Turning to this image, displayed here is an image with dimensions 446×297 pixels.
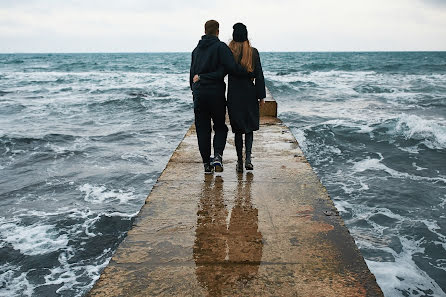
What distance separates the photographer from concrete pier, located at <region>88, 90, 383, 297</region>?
214 cm

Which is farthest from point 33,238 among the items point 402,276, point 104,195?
point 402,276

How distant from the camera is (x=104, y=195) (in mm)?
6293

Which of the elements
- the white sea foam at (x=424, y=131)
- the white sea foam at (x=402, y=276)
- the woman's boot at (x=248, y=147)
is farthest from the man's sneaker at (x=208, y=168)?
the white sea foam at (x=424, y=131)

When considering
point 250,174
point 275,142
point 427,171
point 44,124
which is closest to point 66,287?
point 250,174

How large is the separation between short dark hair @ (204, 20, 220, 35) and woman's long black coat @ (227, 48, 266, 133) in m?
0.45

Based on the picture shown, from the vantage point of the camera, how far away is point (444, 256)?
177 inches

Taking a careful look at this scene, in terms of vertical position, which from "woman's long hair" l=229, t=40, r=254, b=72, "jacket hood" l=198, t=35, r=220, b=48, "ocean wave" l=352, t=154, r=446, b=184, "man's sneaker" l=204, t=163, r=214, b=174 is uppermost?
"jacket hood" l=198, t=35, r=220, b=48

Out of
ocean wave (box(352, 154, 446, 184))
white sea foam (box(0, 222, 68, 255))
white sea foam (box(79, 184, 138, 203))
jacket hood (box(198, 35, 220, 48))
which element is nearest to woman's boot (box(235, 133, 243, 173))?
jacket hood (box(198, 35, 220, 48))

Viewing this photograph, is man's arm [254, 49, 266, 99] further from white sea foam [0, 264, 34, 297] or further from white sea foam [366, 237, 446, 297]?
white sea foam [0, 264, 34, 297]

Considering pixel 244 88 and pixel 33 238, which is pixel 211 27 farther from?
pixel 33 238

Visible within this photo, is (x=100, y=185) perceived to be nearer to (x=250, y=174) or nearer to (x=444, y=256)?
(x=250, y=174)

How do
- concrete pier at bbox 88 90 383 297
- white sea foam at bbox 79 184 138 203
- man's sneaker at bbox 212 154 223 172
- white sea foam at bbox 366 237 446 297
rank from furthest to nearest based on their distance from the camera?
white sea foam at bbox 79 184 138 203, man's sneaker at bbox 212 154 223 172, white sea foam at bbox 366 237 446 297, concrete pier at bbox 88 90 383 297

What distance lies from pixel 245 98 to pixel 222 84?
0.97 feet

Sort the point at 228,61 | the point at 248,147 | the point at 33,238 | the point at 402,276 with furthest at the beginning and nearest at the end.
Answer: the point at 33,238
the point at 248,147
the point at 402,276
the point at 228,61
